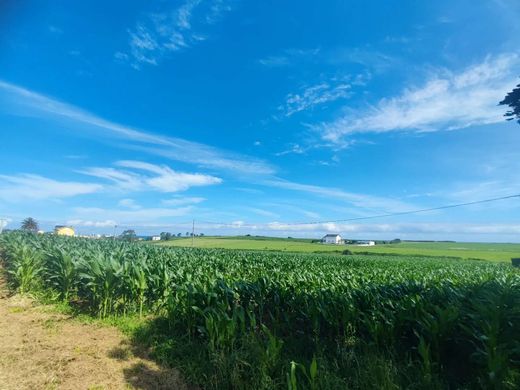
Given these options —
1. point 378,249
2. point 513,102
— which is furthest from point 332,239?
point 513,102

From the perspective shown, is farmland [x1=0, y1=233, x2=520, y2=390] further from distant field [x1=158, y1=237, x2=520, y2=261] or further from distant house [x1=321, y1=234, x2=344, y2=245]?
distant house [x1=321, y1=234, x2=344, y2=245]

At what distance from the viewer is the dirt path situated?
4.74 meters

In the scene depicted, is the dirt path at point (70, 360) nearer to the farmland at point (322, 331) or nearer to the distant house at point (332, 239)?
the farmland at point (322, 331)

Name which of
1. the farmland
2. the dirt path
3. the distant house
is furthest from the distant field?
the dirt path

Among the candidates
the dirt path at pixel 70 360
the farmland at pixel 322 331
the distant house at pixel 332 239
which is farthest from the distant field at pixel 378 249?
the dirt path at pixel 70 360

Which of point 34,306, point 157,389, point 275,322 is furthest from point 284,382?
point 34,306

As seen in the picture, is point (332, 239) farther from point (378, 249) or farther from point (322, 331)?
point (322, 331)

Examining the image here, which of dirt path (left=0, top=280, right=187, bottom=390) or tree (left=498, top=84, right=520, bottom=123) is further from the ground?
tree (left=498, top=84, right=520, bottom=123)

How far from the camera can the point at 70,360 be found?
5430 mm

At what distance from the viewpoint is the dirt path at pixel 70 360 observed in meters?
4.74

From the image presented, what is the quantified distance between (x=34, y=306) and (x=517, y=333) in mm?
12167

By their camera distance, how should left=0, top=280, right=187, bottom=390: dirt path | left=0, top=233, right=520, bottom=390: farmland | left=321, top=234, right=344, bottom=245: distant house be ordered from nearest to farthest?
left=0, top=233, right=520, bottom=390: farmland, left=0, top=280, right=187, bottom=390: dirt path, left=321, top=234, right=344, bottom=245: distant house

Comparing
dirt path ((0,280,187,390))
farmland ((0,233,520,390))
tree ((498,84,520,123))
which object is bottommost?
dirt path ((0,280,187,390))

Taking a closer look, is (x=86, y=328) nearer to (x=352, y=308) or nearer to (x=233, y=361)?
(x=233, y=361)
